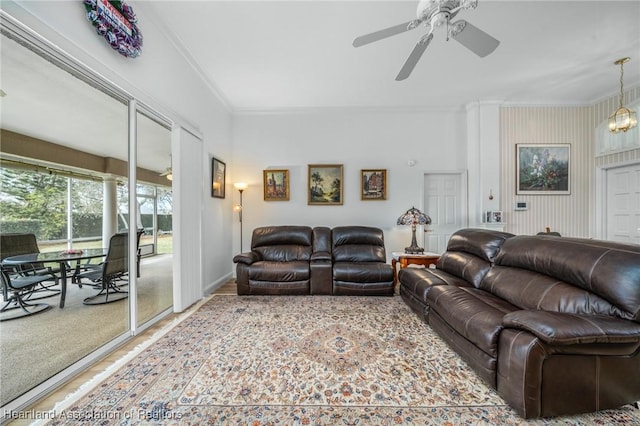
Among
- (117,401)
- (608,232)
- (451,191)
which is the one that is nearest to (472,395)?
(117,401)

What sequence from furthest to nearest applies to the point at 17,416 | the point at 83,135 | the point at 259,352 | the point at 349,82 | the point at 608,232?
the point at 608,232 → the point at 349,82 → the point at 83,135 → the point at 259,352 → the point at 17,416

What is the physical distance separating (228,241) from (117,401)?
9.87 ft

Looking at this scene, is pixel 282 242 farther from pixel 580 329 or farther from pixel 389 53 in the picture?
pixel 580 329

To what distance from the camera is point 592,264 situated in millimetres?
1578

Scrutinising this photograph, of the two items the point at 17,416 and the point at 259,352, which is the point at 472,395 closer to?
the point at 259,352

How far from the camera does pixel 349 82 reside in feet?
11.7

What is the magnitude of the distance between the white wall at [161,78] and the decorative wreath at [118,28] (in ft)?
0.16

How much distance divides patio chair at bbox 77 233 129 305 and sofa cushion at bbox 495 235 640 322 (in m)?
3.66

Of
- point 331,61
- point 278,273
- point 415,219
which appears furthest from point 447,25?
point 278,273

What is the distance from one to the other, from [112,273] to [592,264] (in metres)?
4.00

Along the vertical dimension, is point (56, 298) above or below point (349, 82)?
below

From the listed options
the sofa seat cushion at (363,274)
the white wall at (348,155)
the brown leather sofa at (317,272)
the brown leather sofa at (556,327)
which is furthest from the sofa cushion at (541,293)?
the white wall at (348,155)

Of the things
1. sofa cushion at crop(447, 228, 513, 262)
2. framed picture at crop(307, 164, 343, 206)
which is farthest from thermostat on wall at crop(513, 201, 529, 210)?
framed picture at crop(307, 164, 343, 206)

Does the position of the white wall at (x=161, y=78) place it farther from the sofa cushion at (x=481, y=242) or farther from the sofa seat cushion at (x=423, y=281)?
the sofa cushion at (x=481, y=242)
